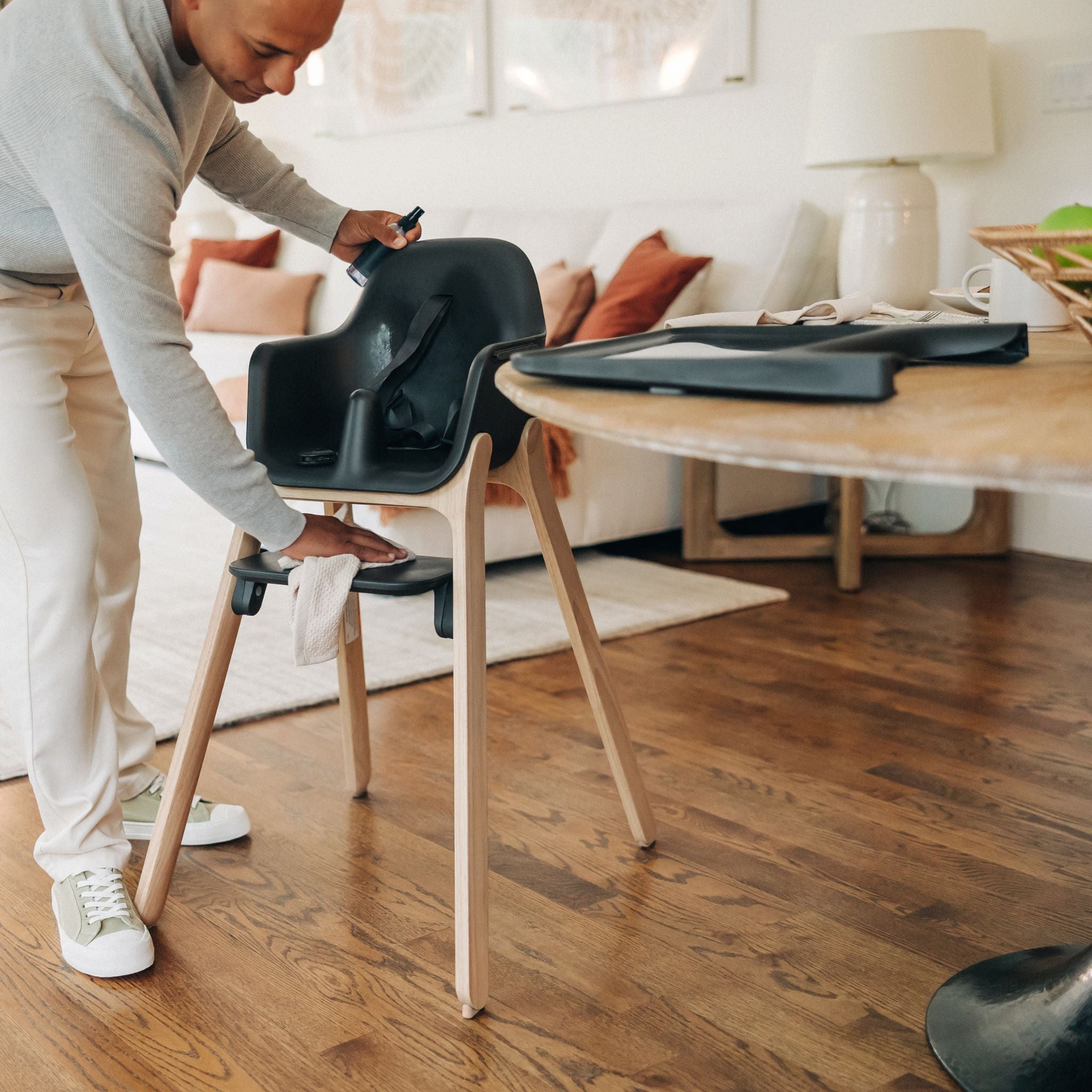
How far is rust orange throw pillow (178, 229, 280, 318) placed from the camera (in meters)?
5.13

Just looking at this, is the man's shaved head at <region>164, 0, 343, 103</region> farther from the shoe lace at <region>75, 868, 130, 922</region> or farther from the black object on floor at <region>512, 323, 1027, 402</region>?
the shoe lace at <region>75, 868, 130, 922</region>

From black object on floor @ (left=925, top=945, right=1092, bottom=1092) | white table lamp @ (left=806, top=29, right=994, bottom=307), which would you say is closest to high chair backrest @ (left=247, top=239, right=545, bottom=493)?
black object on floor @ (left=925, top=945, right=1092, bottom=1092)

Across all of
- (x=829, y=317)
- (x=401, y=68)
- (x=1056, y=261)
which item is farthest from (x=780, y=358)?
(x=401, y=68)

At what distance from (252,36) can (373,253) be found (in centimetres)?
40

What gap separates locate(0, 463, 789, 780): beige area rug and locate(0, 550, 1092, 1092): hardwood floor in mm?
93

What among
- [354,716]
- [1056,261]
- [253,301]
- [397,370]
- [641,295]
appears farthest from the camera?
[253,301]

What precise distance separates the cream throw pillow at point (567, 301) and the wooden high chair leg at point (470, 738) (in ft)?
6.94

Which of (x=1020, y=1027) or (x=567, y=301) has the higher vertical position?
(x=567, y=301)

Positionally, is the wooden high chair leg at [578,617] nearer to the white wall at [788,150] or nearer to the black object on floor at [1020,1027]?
the black object on floor at [1020,1027]

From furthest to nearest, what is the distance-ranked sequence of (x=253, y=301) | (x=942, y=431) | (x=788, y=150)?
1. (x=253, y=301)
2. (x=788, y=150)
3. (x=942, y=431)

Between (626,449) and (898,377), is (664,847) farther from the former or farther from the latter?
(626,449)

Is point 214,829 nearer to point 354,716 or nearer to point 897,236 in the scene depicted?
point 354,716

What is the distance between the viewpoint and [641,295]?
3.23 meters

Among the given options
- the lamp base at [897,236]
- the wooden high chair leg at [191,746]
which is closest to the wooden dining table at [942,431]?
the wooden high chair leg at [191,746]
